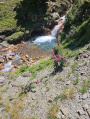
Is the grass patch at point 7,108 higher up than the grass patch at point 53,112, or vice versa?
the grass patch at point 53,112

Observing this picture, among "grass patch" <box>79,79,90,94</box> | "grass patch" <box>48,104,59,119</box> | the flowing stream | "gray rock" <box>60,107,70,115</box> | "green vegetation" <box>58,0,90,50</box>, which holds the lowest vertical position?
the flowing stream

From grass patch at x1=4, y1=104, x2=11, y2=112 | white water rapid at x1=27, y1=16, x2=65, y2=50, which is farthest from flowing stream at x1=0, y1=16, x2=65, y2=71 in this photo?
grass patch at x1=4, y1=104, x2=11, y2=112

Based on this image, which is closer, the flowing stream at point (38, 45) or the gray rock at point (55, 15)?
the flowing stream at point (38, 45)

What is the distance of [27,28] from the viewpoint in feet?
72.9

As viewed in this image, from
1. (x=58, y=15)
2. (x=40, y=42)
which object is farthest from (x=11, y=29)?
(x=58, y=15)

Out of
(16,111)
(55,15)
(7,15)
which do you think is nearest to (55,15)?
(55,15)

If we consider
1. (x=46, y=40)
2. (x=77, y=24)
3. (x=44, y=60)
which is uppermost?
(x=77, y=24)

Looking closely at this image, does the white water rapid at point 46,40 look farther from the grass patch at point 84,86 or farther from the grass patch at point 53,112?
the grass patch at point 53,112

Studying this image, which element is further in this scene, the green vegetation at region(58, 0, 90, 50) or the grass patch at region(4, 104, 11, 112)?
the green vegetation at region(58, 0, 90, 50)

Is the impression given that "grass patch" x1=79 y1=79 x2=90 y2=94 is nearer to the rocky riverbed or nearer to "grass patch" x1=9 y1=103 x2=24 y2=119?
the rocky riverbed

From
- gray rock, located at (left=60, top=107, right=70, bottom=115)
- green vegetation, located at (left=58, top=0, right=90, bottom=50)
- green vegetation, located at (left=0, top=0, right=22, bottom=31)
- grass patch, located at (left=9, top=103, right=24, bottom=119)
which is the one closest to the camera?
gray rock, located at (left=60, top=107, right=70, bottom=115)

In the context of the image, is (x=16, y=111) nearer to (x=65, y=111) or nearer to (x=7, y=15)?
(x=65, y=111)

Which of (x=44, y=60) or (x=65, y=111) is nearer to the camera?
(x=65, y=111)

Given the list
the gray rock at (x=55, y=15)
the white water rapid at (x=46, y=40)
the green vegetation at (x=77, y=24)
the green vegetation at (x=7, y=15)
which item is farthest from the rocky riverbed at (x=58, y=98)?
the gray rock at (x=55, y=15)
